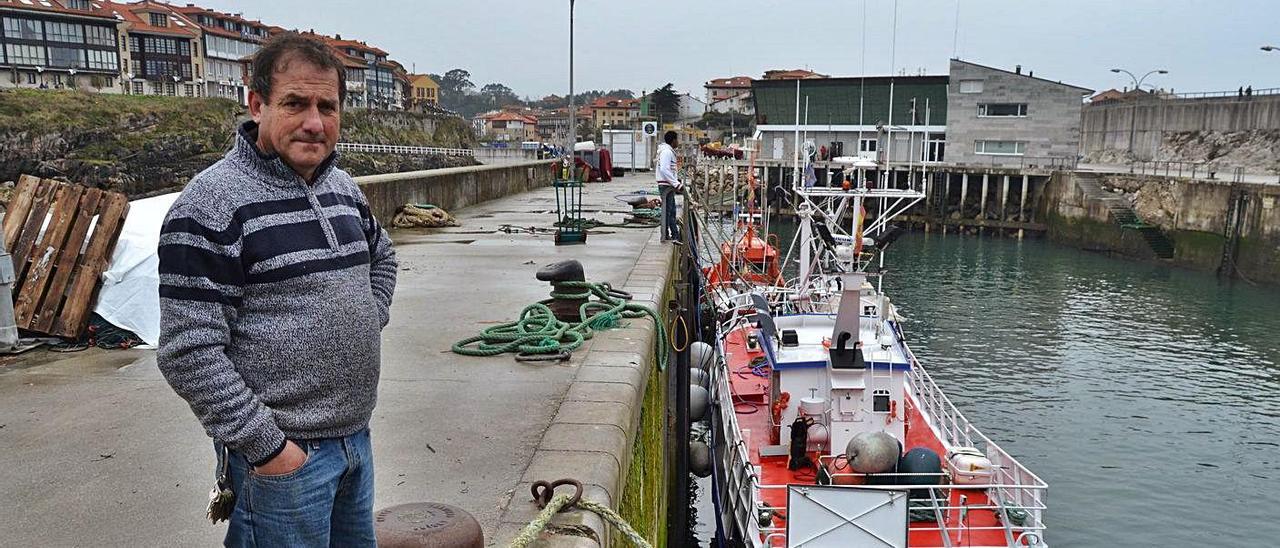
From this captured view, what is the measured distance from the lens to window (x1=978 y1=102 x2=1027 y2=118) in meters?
52.9

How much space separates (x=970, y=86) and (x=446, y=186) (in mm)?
44184

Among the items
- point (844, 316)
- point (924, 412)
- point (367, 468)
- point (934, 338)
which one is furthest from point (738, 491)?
point (934, 338)

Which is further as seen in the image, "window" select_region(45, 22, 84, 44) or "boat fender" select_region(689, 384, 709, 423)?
"window" select_region(45, 22, 84, 44)

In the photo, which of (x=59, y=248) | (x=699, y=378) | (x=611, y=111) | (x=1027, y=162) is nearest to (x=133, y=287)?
(x=59, y=248)

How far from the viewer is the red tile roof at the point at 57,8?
64.4 metres

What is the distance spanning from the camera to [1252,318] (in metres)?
27.4

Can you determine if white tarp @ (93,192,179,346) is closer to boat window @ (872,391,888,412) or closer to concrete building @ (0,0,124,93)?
boat window @ (872,391,888,412)

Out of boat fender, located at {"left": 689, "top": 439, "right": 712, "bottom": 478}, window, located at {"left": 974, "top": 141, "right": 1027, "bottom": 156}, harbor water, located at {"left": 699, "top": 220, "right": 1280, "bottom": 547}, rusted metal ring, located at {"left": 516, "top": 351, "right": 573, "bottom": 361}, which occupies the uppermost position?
window, located at {"left": 974, "top": 141, "right": 1027, "bottom": 156}

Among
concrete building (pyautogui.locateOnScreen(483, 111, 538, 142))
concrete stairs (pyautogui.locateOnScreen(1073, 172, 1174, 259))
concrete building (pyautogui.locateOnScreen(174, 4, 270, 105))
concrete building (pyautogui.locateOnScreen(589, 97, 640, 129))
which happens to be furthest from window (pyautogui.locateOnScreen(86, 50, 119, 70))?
concrete stairs (pyautogui.locateOnScreen(1073, 172, 1174, 259))

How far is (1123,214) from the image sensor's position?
41.6m

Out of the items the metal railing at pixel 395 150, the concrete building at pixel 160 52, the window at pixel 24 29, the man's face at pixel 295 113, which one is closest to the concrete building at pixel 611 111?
the metal railing at pixel 395 150

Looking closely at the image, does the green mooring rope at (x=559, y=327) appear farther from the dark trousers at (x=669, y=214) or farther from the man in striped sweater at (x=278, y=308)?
the dark trousers at (x=669, y=214)

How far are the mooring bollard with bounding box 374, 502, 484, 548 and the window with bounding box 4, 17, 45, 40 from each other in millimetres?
78195

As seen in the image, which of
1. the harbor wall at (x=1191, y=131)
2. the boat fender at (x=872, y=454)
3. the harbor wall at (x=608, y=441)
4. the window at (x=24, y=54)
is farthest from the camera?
the window at (x=24, y=54)
